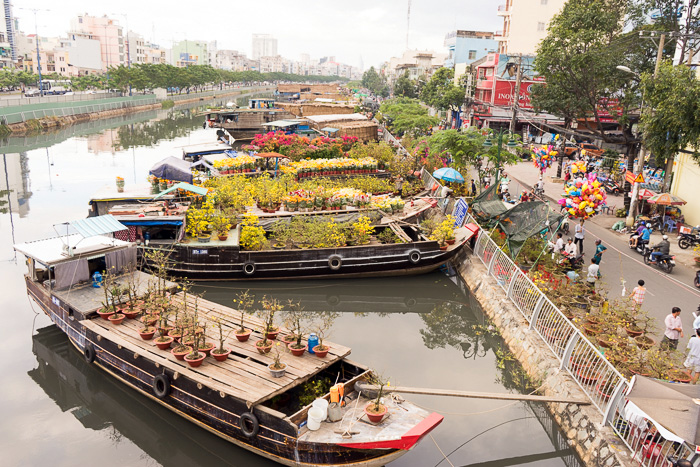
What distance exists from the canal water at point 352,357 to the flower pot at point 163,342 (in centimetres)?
147

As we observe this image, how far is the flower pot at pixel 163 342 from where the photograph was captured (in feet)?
34.6

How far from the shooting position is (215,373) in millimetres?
9578

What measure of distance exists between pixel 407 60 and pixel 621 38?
5583 inches

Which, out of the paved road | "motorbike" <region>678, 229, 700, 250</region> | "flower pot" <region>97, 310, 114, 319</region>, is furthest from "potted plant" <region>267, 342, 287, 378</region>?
"motorbike" <region>678, 229, 700, 250</region>

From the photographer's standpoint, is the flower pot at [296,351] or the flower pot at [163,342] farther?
the flower pot at [163,342]

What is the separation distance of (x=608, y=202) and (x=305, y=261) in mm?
18705

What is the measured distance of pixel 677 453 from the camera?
7660mm

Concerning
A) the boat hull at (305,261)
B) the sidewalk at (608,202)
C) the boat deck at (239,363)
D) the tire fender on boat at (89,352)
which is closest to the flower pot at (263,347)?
the boat deck at (239,363)

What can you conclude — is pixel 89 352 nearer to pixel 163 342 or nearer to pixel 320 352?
pixel 163 342

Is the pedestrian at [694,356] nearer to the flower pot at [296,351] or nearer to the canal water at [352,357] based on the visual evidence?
the canal water at [352,357]

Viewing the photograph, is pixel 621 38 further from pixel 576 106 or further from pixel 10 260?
pixel 10 260

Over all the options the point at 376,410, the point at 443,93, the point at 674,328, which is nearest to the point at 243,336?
the point at 376,410

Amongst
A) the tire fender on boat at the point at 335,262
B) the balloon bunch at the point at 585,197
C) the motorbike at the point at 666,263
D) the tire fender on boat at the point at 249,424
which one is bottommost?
the tire fender on boat at the point at 249,424

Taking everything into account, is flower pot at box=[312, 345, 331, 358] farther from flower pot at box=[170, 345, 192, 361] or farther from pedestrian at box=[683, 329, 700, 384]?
pedestrian at box=[683, 329, 700, 384]
